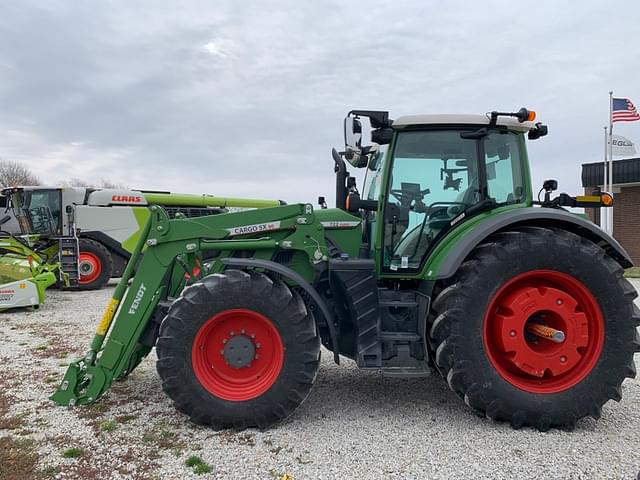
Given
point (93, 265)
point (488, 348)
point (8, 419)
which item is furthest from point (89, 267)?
point (488, 348)

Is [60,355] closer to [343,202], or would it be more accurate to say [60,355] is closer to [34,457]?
[34,457]

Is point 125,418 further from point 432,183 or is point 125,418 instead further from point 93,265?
point 93,265

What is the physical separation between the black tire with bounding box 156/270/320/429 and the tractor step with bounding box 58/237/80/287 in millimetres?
9385

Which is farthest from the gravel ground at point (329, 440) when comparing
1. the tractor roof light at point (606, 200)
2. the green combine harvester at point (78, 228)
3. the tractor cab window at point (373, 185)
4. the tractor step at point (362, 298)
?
the green combine harvester at point (78, 228)

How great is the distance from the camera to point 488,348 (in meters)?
3.85

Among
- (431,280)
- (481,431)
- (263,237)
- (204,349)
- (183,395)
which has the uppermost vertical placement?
(263,237)

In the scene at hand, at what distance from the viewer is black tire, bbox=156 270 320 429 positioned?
3695mm

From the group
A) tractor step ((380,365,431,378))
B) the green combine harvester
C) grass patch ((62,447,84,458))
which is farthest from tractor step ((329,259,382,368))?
the green combine harvester

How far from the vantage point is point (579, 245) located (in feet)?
12.5

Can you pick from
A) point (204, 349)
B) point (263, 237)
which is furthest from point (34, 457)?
point (263, 237)

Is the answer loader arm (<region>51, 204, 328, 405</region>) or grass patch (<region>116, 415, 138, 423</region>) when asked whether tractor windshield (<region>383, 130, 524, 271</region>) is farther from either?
grass patch (<region>116, 415, 138, 423</region>)

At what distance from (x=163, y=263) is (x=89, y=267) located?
9449 mm

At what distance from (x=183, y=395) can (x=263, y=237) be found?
4.63 ft

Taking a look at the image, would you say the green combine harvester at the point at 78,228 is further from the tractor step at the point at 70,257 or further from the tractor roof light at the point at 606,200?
the tractor roof light at the point at 606,200
